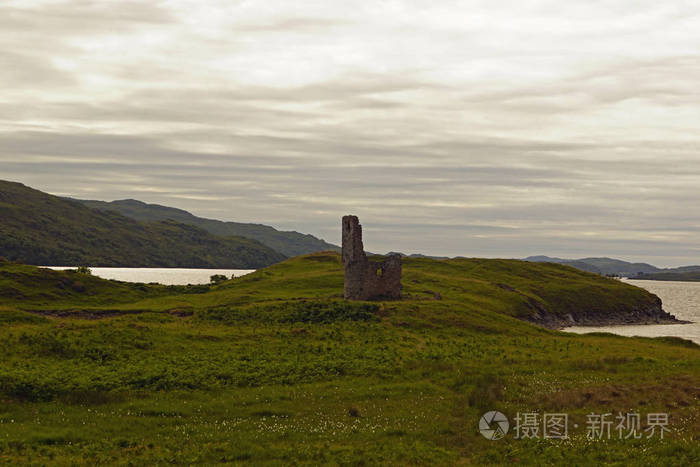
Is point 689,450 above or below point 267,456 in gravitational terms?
above

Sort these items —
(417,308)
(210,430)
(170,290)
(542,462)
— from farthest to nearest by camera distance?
1. (170,290)
2. (417,308)
3. (210,430)
4. (542,462)

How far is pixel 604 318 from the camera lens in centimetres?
13088

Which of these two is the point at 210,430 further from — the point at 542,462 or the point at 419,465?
the point at 542,462

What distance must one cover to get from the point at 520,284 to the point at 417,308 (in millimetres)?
74321

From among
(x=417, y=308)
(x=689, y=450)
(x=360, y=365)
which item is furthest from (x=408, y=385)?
(x=417, y=308)

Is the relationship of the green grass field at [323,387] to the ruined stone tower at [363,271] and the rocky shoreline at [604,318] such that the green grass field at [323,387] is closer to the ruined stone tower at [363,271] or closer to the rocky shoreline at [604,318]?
the ruined stone tower at [363,271]

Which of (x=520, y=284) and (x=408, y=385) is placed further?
(x=520, y=284)

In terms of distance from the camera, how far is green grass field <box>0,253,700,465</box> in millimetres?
23500

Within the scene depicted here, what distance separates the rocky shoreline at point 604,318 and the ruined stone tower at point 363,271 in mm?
36213

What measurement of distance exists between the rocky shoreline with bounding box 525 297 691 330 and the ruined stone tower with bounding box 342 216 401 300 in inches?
1426

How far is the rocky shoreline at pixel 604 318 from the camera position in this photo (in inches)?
4332

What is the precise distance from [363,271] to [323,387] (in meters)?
39.1

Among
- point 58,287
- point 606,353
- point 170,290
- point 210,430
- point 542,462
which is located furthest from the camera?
point 170,290

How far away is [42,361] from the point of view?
3934 cm
